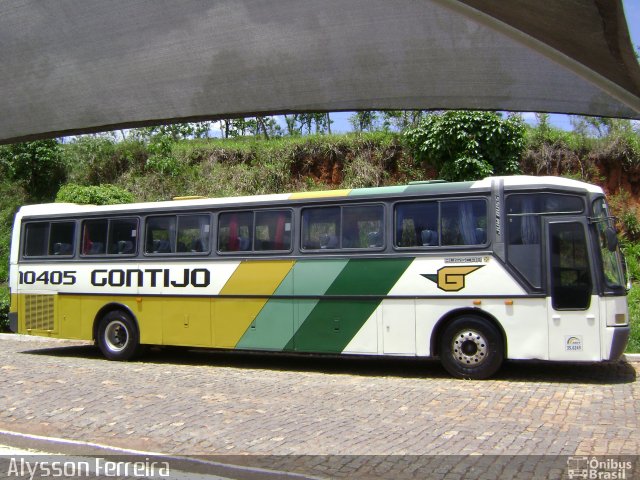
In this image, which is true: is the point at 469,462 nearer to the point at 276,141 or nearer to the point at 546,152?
the point at 546,152

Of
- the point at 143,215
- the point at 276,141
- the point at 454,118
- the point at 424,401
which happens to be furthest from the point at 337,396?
the point at 276,141

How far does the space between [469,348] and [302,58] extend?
28.0 ft

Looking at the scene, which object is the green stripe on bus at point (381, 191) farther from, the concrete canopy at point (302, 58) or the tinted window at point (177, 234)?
the concrete canopy at point (302, 58)

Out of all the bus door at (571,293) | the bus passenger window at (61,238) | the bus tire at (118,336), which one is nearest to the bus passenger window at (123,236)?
the bus passenger window at (61,238)

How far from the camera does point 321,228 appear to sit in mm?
11609

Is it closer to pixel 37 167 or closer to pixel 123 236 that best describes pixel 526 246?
pixel 123 236

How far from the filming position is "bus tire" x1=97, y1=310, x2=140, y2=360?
43.0ft

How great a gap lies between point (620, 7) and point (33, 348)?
15053 millimetres

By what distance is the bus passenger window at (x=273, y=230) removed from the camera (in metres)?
11.8

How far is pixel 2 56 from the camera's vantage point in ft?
9.24

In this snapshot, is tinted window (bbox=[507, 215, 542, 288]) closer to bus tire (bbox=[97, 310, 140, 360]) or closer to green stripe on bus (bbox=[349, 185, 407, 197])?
green stripe on bus (bbox=[349, 185, 407, 197])

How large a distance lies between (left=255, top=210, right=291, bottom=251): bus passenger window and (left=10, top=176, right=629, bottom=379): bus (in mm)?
27

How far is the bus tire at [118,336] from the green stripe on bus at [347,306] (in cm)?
364

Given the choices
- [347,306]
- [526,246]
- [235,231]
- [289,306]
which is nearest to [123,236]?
[235,231]
